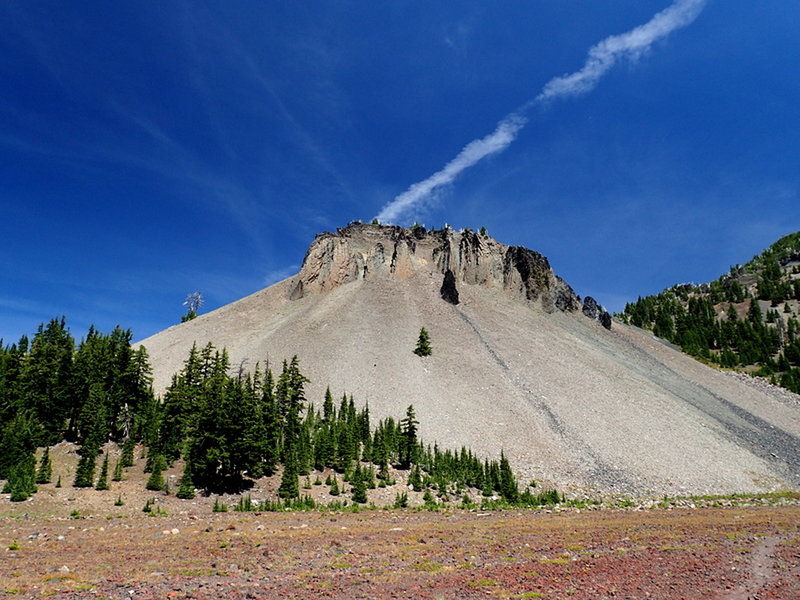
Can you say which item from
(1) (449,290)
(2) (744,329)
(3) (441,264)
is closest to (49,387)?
(1) (449,290)

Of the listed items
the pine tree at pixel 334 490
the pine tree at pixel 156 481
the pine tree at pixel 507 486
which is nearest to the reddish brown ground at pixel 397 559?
the pine tree at pixel 156 481

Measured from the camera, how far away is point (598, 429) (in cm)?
6131

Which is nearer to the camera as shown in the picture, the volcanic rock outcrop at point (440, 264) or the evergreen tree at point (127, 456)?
the evergreen tree at point (127, 456)

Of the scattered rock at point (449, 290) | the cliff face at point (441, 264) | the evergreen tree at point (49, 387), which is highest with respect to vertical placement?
the cliff face at point (441, 264)

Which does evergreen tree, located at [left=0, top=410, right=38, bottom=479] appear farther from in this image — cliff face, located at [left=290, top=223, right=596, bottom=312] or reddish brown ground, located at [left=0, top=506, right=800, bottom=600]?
cliff face, located at [left=290, top=223, right=596, bottom=312]

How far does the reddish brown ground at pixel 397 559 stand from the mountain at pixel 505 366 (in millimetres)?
27133

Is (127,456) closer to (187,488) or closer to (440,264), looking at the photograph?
(187,488)

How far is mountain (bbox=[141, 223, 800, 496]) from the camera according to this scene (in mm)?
56781

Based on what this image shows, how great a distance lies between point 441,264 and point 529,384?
196 ft

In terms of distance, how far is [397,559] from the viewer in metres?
18.0

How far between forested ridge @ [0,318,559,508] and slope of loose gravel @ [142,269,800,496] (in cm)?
682

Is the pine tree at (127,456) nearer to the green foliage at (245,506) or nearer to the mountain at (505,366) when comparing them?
the green foliage at (245,506)

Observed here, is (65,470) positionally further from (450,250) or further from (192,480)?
(450,250)

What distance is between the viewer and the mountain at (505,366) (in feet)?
186
